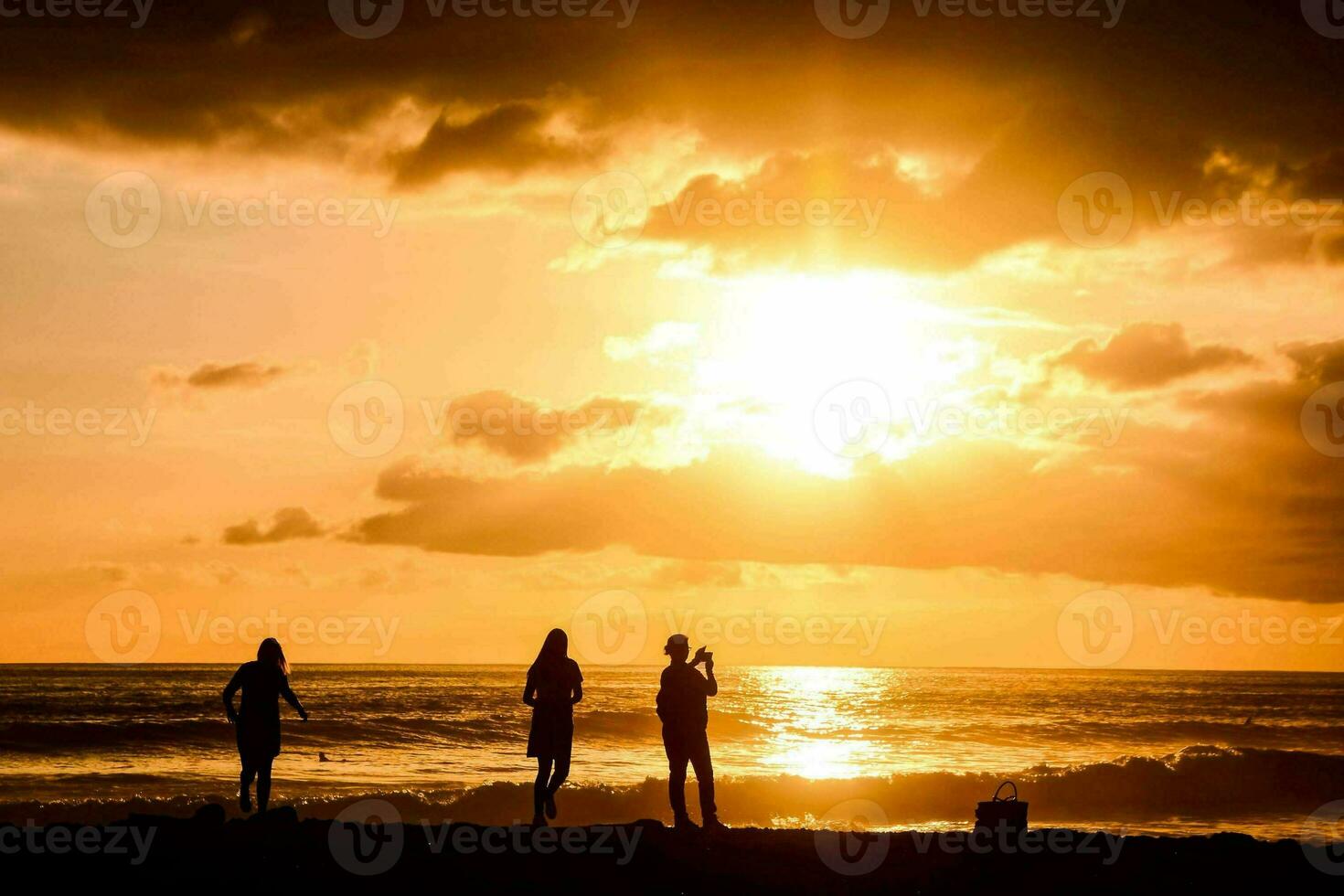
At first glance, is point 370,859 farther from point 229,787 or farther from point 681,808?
point 229,787

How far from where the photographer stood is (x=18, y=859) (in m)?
12.2

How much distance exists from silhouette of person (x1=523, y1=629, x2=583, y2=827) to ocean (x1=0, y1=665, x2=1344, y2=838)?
9957 mm

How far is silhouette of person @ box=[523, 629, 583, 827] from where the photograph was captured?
14578 millimetres

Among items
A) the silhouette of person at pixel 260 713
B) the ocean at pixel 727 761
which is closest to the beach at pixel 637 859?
the silhouette of person at pixel 260 713

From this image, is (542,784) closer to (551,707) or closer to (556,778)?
(556,778)

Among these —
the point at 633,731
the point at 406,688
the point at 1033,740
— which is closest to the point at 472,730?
the point at 633,731

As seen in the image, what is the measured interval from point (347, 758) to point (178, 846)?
879 inches

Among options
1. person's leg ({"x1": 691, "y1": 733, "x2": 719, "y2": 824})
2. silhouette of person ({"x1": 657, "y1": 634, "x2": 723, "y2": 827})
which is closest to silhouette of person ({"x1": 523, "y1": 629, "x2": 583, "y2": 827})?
silhouette of person ({"x1": 657, "y1": 634, "x2": 723, "y2": 827})

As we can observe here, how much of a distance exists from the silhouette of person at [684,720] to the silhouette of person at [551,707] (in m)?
1.06

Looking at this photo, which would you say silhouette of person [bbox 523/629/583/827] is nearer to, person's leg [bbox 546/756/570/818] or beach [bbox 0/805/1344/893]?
person's leg [bbox 546/756/570/818]

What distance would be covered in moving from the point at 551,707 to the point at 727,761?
22.7m

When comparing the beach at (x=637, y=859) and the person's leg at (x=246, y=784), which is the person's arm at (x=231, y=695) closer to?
the person's leg at (x=246, y=784)

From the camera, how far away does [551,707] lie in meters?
14.6

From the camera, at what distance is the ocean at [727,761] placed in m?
26.0
